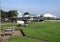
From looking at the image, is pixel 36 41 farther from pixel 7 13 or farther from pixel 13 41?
pixel 7 13

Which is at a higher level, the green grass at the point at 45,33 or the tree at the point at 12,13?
the tree at the point at 12,13

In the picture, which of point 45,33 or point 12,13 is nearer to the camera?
point 45,33

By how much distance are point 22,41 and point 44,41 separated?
5.09ft

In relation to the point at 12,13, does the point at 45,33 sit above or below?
below

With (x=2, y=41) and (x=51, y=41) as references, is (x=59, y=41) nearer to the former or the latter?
(x=51, y=41)

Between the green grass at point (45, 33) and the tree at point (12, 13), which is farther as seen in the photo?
the tree at point (12, 13)

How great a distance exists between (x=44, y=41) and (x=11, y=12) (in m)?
74.0

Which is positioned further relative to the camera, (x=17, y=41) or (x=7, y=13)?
(x=7, y=13)

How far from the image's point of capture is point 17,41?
1357cm

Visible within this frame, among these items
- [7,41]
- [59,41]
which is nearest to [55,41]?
[59,41]

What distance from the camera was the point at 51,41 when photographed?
13594 mm

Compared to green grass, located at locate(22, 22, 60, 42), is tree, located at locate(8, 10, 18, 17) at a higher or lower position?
higher

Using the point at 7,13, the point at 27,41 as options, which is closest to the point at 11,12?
the point at 7,13

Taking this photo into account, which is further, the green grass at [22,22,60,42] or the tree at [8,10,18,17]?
the tree at [8,10,18,17]
